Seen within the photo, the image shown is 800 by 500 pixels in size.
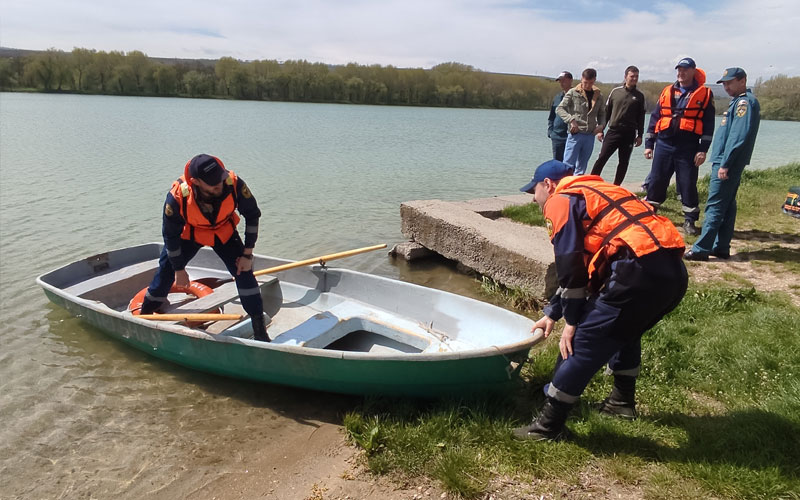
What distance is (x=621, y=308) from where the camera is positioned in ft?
9.55

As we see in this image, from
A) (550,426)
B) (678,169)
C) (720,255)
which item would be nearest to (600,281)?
(550,426)

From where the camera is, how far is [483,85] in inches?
2849

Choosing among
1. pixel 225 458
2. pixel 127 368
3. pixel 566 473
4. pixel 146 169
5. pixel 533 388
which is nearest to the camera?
pixel 566 473

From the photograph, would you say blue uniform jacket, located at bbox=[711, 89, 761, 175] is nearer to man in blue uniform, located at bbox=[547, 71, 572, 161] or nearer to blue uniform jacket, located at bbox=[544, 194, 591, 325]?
man in blue uniform, located at bbox=[547, 71, 572, 161]

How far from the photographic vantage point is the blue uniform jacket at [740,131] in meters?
6.07

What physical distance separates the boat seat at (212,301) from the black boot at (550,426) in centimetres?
337

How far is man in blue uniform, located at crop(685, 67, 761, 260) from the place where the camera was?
6.11m

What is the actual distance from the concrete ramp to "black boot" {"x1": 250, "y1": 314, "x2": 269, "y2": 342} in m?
3.19

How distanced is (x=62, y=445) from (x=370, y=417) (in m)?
2.55

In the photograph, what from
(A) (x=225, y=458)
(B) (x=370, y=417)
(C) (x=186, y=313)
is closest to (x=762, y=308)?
(B) (x=370, y=417)

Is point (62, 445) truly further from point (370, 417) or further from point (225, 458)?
point (370, 417)

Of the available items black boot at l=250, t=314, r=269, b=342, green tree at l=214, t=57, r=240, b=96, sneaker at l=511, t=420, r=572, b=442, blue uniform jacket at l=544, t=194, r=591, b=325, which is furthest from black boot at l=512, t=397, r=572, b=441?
green tree at l=214, t=57, r=240, b=96

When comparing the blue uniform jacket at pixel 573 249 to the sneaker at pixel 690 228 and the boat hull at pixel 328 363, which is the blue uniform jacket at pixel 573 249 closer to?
the boat hull at pixel 328 363

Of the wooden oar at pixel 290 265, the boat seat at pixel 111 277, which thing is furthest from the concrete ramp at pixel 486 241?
the boat seat at pixel 111 277
